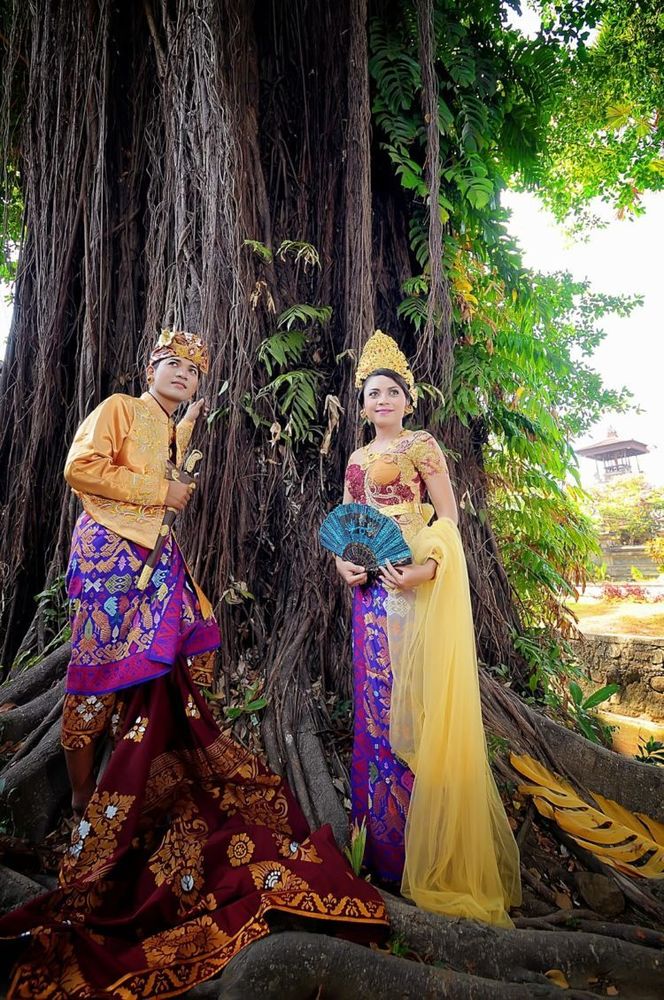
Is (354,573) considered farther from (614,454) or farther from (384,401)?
(614,454)

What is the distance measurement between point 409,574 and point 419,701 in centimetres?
44

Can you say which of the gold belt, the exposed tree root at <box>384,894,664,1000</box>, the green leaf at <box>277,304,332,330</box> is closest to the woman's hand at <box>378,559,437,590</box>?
the gold belt

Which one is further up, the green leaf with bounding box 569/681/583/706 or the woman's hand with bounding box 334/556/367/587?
the woman's hand with bounding box 334/556/367/587

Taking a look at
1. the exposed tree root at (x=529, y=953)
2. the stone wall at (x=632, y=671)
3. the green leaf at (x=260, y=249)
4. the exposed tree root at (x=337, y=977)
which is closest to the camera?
the exposed tree root at (x=337, y=977)

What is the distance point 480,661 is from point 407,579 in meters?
1.52

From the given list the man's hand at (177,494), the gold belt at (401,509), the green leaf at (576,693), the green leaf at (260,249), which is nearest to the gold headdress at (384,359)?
the gold belt at (401,509)

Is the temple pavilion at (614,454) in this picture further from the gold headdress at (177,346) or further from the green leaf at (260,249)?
the gold headdress at (177,346)

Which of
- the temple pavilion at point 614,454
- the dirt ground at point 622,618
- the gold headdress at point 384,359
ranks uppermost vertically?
the temple pavilion at point 614,454

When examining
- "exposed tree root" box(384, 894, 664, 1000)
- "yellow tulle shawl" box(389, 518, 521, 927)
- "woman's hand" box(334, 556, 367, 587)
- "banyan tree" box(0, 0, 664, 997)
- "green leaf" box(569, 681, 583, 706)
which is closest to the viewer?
"exposed tree root" box(384, 894, 664, 1000)

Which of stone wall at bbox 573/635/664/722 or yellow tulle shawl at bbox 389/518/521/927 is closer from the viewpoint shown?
yellow tulle shawl at bbox 389/518/521/927

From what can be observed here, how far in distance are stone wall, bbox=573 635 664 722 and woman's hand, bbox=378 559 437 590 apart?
6.26 metres

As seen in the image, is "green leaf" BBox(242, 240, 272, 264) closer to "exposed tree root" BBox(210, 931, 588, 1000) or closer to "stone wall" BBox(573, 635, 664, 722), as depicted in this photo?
"exposed tree root" BBox(210, 931, 588, 1000)

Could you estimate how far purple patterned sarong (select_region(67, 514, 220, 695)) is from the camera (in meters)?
1.65

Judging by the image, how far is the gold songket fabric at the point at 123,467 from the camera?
5.47 ft
